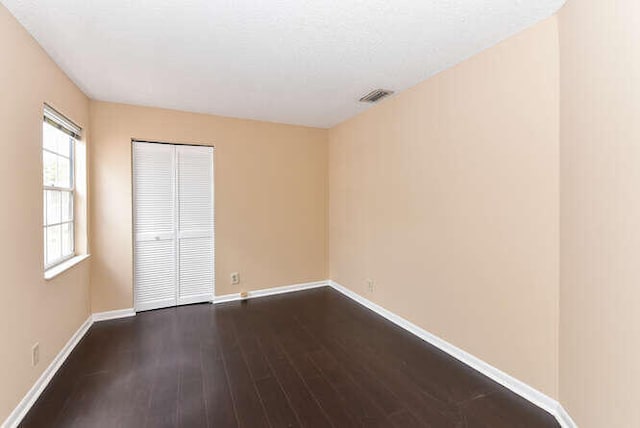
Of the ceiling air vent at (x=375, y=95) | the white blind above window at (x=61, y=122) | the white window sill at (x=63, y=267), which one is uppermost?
the ceiling air vent at (x=375, y=95)

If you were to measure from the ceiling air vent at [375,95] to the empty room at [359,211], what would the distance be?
0.03 metres

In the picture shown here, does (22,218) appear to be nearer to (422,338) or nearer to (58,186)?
(58,186)

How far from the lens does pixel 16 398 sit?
173cm

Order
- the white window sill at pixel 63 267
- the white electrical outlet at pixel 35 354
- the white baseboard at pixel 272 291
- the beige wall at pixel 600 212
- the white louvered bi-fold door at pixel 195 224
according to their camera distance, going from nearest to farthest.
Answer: the beige wall at pixel 600 212, the white electrical outlet at pixel 35 354, the white window sill at pixel 63 267, the white louvered bi-fold door at pixel 195 224, the white baseboard at pixel 272 291

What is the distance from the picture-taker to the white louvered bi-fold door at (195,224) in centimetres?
367

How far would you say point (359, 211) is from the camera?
12.5 feet

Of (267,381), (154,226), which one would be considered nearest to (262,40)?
(267,381)

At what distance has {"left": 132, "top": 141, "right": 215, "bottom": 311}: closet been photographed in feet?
11.4

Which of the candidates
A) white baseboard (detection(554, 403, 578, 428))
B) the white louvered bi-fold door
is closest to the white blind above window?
the white louvered bi-fold door

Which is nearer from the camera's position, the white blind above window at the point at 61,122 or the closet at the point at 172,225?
the white blind above window at the point at 61,122

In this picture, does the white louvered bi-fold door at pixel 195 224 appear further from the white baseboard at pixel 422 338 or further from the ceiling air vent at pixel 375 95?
the ceiling air vent at pixel 375 95

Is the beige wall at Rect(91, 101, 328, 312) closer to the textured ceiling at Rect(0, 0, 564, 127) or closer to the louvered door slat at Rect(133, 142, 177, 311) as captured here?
the louvered door slat at Rect(133, 142, 177, 311)

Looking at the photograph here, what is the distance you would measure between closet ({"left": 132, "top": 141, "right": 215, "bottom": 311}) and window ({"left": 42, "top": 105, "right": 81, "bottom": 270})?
621 mm

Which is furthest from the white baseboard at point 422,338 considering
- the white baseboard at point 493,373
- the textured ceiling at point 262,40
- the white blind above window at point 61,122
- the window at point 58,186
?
the textured ceiling at point 262,40
